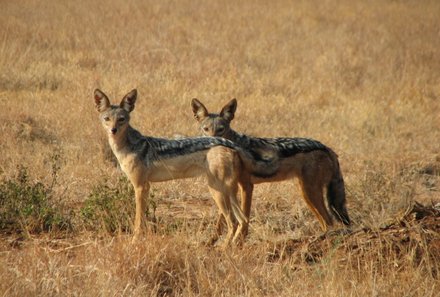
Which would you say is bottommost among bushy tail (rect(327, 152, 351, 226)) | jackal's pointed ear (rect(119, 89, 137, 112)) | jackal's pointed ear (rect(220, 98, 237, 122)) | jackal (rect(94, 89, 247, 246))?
bushy tail (rect(327, 152, 351, 226))

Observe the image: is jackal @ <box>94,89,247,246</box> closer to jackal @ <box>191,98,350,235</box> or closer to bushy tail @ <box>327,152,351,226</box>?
jackal @ <box>191,98,350,235</box>

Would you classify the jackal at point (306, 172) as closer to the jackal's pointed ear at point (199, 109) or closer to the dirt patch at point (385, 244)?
the jackal's pointed ear at point (199, 109)

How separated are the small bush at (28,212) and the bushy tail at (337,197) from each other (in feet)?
8.99

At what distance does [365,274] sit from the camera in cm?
611

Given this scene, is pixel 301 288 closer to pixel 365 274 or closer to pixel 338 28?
pixel 365 274

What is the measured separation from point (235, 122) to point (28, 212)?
607 centimetres

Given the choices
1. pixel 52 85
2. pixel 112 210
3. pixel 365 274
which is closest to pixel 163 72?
pixel 52 85

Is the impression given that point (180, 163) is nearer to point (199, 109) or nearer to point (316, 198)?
point (316, 198)

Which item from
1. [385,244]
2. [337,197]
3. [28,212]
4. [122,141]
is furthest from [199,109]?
[385,244]

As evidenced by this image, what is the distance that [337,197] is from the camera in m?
8.20

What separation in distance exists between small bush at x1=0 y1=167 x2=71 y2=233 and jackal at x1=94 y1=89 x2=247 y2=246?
2.63ft

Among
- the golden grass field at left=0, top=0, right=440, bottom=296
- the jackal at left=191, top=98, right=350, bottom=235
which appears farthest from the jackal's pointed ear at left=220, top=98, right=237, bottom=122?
the golden grass field at left=0, top=0, right=440, bottom=296

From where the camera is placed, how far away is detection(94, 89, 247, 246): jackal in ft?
24.2

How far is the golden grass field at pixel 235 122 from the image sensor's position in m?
5.89
